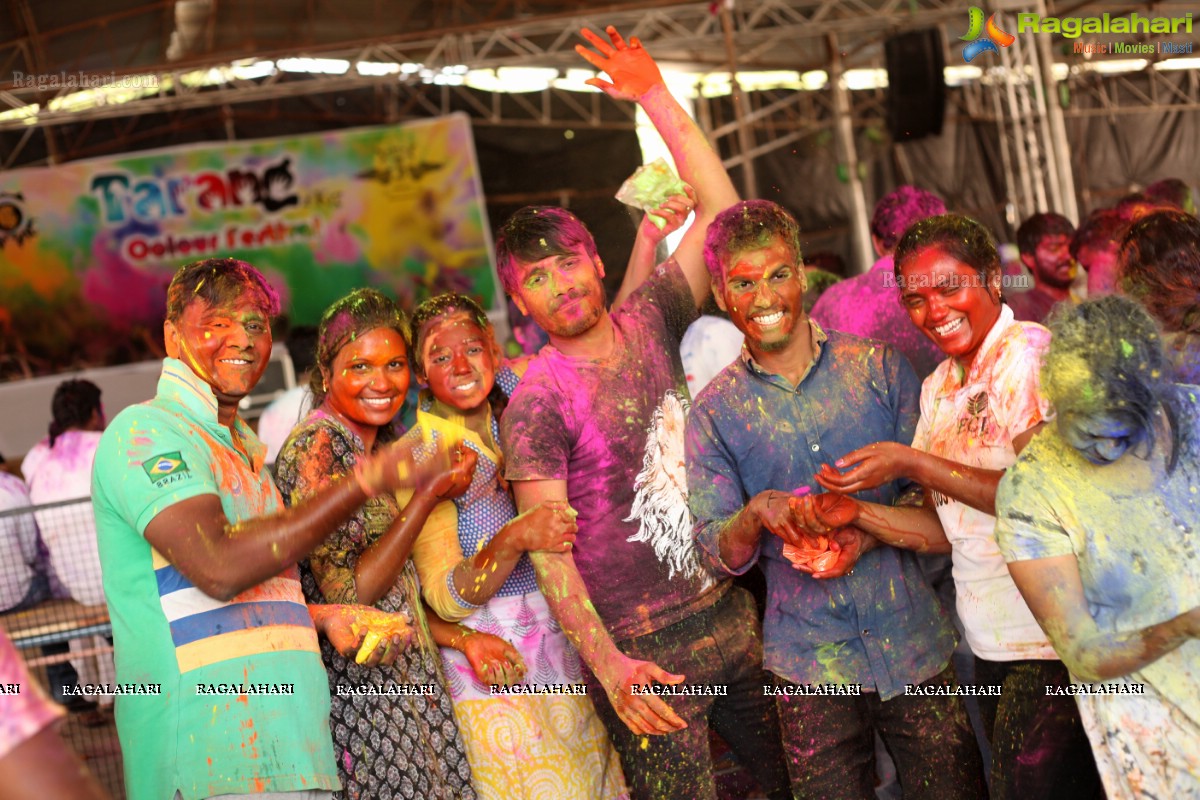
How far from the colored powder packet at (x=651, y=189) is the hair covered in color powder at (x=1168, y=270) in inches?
49.9

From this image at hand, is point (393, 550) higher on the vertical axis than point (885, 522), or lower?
higher

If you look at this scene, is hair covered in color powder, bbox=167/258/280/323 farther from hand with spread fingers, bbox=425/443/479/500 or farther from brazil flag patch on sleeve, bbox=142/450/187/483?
hand with spread fingers, bbox=425/443/479/500

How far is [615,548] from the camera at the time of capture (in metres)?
3.04

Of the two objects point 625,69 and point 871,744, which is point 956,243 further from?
point 871,744

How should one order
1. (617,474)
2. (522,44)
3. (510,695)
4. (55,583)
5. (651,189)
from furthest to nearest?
(522,44)
(55,583)
(651,189)
(510,695)
(617,474)

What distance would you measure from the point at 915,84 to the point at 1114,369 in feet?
29.3

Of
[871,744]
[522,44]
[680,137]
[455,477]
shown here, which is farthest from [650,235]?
[522,44]

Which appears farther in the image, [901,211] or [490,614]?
[901,211]

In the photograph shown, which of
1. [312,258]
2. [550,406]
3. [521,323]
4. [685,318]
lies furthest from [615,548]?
[312,258]

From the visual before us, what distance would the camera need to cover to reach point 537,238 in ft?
10.2

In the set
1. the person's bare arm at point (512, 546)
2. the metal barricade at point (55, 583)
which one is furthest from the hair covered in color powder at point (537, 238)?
the metal barricade at point (55, 583)

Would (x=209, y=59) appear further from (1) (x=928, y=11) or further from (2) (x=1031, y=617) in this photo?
(2) (x=1031, y=617)

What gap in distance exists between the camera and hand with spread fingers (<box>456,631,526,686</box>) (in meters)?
3.11

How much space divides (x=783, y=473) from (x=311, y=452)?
1.26m
